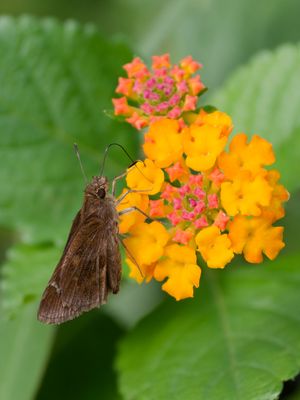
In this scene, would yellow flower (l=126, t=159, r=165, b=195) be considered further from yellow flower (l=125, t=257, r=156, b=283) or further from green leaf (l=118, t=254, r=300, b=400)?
green leaf (l=118, t=254, r=300, b=400)

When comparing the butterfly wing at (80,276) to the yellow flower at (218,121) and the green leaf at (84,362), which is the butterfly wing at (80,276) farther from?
the green leaf at (84,362)

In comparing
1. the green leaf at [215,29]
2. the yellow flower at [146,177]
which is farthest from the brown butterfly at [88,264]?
the green leaf at [215,29]

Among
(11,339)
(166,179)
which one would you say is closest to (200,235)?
(166,179)

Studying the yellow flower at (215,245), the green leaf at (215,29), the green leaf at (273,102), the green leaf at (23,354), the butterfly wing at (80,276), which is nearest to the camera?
the yellow flower at (215,245)

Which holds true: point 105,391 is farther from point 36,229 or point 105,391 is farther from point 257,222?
point 257,222

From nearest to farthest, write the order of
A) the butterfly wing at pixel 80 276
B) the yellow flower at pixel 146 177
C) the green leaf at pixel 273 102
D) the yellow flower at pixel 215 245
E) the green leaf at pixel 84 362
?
the yellow flower at pixel 215 245, the yellow flower at pixel 146 177, the butterfly wing at pixel 80 276, the green leaf at pixel 273 102, the green leaf at pixel 84 362

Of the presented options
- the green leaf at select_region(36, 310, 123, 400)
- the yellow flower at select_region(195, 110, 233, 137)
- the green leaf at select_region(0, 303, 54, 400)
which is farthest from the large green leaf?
the yellow flower at select_region(195, 110, 233, 137)
